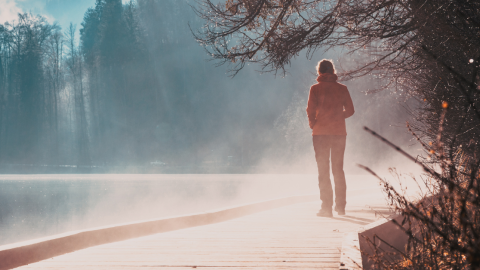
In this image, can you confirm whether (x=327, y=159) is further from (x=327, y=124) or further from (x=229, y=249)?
(x=229, y=249)

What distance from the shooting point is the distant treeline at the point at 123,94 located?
4206 centimetres

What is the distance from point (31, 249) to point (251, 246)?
1.74 m

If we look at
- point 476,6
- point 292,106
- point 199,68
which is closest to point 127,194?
point 476,6

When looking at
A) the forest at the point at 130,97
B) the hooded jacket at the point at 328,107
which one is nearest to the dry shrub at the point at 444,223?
the hooded jacket at the point at 328,107

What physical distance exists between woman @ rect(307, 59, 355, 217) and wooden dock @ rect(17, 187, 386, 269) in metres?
0.62

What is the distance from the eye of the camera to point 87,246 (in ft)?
12.7

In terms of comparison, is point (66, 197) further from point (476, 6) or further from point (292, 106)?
point (292, 106)

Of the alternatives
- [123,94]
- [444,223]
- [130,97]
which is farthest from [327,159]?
[123,94]

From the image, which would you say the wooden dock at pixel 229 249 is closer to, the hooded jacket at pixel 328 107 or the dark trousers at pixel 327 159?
the dark trousers at pixel 327 159

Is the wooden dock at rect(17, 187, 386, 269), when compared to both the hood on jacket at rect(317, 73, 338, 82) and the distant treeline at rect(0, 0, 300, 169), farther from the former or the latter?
the distant treeline at rect(0, 0, 300, 169)

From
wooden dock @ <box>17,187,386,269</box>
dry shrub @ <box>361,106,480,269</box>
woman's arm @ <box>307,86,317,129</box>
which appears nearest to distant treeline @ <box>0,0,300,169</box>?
woman's arm @ <box>307,86,317,129</box>

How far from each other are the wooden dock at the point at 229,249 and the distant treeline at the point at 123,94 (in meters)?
37.7

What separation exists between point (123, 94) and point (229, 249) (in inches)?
1662

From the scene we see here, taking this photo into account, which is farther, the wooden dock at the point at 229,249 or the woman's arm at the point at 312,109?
the woman's arm at the point at 312,109
